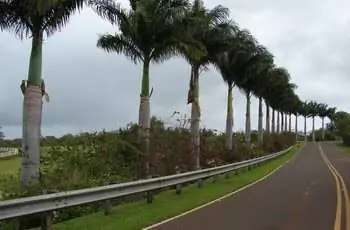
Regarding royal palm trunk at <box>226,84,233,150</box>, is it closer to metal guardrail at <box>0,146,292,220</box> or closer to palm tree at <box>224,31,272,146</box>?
palm tree at <box>224,31,272,146</box>

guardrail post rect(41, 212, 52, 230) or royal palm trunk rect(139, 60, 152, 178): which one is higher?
royal palm trunk rect(139, 60, 152, 178)

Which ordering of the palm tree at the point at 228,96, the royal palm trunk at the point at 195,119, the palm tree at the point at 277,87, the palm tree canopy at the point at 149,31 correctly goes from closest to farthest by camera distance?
1. the palm tree canopy at the point at 149,31
2. the royal palm trunk at the point at 195,119
3. the palm tree at the point at 228,96
4. the palm tree at the point at 277,87

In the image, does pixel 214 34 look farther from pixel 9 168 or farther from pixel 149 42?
pixel 9 168

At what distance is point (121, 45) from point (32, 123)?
11296mm

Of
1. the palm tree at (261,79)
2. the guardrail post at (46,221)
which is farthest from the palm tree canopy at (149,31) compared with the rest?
the palm tree at (261,79)

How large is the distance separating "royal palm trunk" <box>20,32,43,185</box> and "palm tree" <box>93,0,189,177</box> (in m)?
7.81

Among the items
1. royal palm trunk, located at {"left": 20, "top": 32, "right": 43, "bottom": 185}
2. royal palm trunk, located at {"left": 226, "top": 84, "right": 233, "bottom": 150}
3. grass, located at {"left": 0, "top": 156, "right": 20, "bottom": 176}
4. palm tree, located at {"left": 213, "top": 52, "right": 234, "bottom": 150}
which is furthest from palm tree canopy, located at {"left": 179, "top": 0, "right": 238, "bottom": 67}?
royal palm trunk, located at {"left": 20, "top": 32, "right": 43, "bottom": 185}

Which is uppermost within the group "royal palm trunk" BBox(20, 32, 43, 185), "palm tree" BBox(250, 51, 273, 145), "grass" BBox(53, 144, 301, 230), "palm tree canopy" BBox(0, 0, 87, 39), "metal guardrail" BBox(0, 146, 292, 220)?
"palm tree" BBox(250, 51, 273, 145)

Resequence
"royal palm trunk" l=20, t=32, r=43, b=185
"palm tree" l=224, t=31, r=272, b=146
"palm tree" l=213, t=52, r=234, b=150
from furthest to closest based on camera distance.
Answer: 1. "palm tree" l=224, t=31, r=272, b=146
2. "palm tree" l=213, t=52, r=234, b=150
3. "royal palm trunk" l=20, t=32, r=43, b=185

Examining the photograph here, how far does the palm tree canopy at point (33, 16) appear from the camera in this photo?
1941cm

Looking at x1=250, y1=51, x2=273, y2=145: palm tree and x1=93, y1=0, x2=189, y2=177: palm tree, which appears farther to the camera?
x1=250, y1=51, x2=273, y2=145: palm tree

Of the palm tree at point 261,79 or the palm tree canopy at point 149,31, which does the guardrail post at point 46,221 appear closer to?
the palm tree canopy at point 149,31

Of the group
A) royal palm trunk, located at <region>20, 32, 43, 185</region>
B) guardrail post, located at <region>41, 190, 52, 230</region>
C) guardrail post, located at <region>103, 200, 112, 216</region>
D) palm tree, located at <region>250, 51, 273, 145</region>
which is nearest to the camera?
guardrail post, located at <region>41, 190, 52, 230</region>

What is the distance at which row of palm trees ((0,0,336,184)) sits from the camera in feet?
62.8
